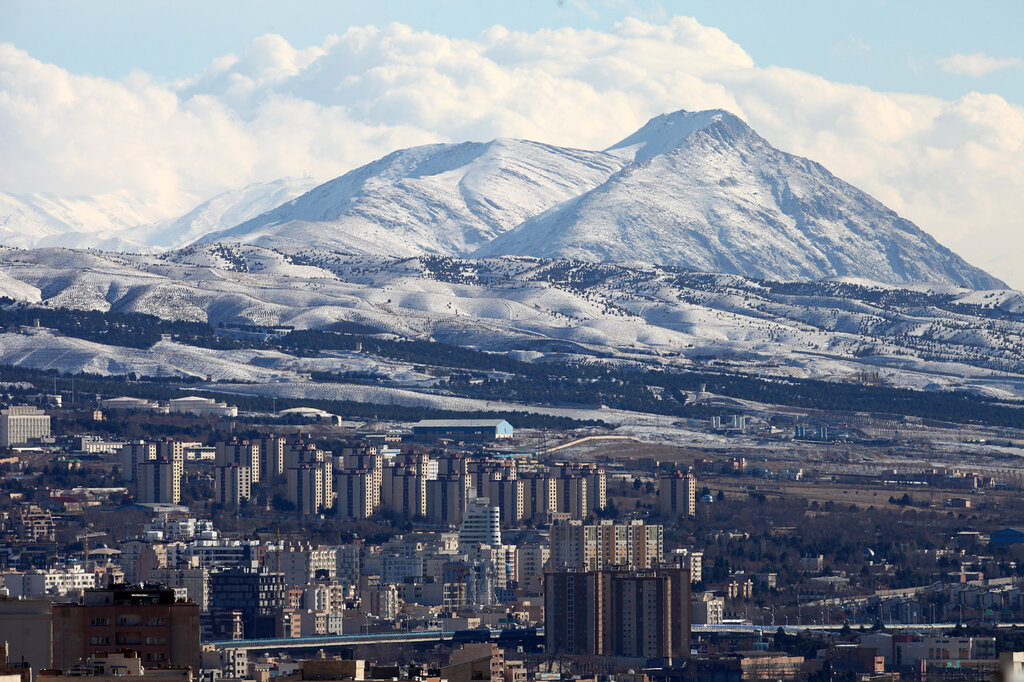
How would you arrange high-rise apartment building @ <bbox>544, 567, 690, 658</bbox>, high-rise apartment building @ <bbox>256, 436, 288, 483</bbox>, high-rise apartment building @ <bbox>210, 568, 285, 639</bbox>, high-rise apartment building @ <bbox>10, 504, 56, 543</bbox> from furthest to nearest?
high-rise apartment building @ <bbox>256, 436, 288, 483</bbox> → high-rise apartment building @ <bbox>10, 504, 56, 543</bbox> → high-rise apartment building @ <bbox>210, 568, 285, 639</bbox> → high-rise apartment building @ <bbox>544, 567, 690, 658</bbox>


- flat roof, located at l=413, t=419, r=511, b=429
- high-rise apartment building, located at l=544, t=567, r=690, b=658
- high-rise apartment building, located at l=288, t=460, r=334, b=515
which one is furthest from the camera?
flat roof, located at l=413, t=419, r=511, b=429

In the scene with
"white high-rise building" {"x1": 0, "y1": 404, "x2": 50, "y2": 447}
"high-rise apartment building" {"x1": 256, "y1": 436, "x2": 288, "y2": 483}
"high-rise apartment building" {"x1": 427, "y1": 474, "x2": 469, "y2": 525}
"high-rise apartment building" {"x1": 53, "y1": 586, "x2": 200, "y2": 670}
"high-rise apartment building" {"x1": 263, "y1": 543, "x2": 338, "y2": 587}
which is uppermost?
"white high-rise building" {"x1": 0, "y1": 404, "x2": 50, "y2": 447}

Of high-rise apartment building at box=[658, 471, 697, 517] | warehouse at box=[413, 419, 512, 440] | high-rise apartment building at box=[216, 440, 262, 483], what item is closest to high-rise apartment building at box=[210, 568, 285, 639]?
high-rise apartment building at box=[658, 471, 697, 517]

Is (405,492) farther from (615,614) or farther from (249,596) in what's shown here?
(615,614)

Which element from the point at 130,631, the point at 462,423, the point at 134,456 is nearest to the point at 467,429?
the point at 462,423

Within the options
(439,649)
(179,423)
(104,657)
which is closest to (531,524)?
(179,423)

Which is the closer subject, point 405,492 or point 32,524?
point 32,524

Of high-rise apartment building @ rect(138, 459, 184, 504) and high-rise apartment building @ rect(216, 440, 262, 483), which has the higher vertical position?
high-rise apartment building @ rect(216, 440, 262, 483)

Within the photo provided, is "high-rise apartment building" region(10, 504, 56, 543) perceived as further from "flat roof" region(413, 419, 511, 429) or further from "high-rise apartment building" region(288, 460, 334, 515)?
"flat roof" region(413, 419, 511, 429)

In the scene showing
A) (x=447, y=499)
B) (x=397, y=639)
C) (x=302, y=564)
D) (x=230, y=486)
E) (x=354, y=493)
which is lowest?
(x=397, y=639)
